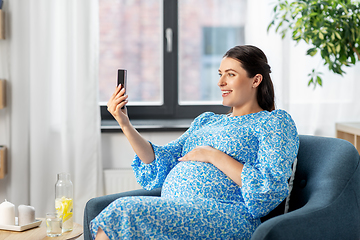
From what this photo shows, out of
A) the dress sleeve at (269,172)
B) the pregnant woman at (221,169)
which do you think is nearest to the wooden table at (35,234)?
the pregnant woman at (221,169)

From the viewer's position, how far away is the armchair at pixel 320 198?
1.24 meters

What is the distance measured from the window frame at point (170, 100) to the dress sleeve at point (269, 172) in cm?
121

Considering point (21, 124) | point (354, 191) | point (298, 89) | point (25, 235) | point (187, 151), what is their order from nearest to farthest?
point (354, 191) < point (25, 235) < point (187, 151) < point (21, 124) < point (298, 89)

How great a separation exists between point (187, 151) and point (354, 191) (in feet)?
2.15

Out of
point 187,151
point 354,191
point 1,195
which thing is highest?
point 187,151

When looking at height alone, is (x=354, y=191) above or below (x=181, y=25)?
below

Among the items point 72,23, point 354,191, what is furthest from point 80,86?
point 354,191

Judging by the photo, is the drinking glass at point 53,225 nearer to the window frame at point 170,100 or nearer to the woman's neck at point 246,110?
the woman's neck at point 246,110

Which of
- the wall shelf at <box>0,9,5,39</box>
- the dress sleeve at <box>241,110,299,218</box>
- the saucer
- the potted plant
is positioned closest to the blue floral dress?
the dress sleeve at <box>241,110,299,218</box>

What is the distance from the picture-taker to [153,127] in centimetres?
253

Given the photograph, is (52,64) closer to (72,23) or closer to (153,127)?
(72,23)

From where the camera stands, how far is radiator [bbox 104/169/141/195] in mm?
2521

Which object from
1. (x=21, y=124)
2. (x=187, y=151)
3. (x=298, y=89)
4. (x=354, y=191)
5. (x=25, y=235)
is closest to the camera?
(x=354, y=191)

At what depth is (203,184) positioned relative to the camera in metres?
1.52
